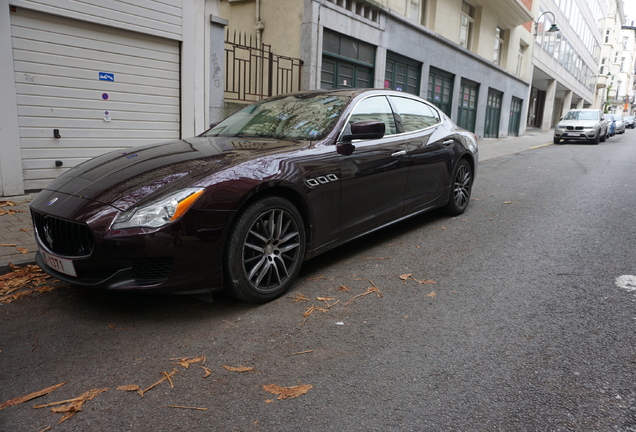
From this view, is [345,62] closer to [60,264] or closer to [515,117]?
[60,264]

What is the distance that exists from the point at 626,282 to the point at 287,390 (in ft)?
10.2

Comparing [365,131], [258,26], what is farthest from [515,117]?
[365,131]

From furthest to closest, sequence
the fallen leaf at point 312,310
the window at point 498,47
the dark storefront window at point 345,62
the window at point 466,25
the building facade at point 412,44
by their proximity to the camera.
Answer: the window at point 498,47
the window at point 466,25
the dark storefront window at point 345,62
the building facade at point 412,44
the fallen leaf at point 312,310

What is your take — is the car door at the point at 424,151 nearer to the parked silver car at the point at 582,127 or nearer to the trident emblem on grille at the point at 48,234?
the trident emblem on grille at the point at 48,234

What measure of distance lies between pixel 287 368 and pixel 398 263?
207 cm

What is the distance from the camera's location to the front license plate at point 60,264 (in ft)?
10.0

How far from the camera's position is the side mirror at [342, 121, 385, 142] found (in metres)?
3.99

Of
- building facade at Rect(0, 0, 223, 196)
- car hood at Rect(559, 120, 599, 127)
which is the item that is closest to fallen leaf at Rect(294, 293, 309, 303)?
building facade at Rect(0, 0, 223, 196)

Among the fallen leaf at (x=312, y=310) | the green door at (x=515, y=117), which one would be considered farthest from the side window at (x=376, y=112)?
the green door at (x=515, y=117)

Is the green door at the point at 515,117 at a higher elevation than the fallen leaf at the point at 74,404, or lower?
higher

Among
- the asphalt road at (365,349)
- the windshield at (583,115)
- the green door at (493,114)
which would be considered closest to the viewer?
the asphalt road at (365,349)

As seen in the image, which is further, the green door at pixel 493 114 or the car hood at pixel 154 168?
→ the green door at pixel 493 114

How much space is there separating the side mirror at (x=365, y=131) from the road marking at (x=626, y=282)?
234 cm

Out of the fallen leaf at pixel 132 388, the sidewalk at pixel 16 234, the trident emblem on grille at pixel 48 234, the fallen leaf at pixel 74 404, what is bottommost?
the fallen leaf at pixel 74 404
